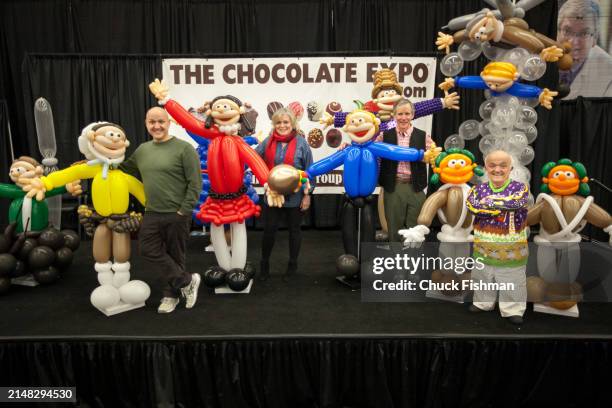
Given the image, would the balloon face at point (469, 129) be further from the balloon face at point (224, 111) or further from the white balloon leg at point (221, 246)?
the white balloon leg at point (221, 246)

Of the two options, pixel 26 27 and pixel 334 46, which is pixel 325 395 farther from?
pixel 26 27

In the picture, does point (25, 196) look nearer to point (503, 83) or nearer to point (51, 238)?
point (51, 238)

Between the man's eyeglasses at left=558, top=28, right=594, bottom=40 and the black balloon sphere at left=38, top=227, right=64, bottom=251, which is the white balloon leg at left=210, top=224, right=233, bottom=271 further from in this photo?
the man's eyeglasses at left=558, top=28, right=594, bottom=40

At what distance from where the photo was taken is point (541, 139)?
5.13 meters

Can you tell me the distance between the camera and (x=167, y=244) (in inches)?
114

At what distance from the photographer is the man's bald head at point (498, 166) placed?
256cm

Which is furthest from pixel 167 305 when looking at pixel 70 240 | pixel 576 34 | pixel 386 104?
pixel 576 34

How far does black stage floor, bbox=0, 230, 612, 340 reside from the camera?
2.54 metres

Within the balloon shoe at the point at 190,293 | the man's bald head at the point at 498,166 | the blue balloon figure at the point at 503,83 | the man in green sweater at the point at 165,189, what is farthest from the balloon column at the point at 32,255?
the blue balloon figure at the point at 503,83

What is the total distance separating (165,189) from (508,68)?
2.53 m

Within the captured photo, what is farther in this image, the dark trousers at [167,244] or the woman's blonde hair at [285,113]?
the woman's blonde hair at [285,113]

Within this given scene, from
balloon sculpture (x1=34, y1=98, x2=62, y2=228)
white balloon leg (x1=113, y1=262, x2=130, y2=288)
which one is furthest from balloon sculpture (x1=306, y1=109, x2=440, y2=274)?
balloon sculpture (x1=34, y1=98, x2=62, y2=228)

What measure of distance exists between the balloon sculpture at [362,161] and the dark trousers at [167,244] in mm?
982

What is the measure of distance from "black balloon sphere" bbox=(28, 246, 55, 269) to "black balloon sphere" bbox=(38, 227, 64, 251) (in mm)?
66
